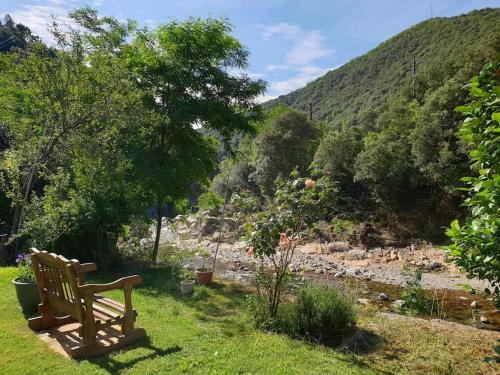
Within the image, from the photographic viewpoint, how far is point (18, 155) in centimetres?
805

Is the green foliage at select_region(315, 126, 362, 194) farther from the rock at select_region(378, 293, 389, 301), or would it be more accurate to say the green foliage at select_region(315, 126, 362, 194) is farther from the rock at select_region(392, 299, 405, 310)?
the rock at select_region(392, 299, 405, 310)

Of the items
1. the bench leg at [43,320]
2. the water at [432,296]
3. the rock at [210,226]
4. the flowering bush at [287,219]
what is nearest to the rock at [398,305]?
the water at [432,296]

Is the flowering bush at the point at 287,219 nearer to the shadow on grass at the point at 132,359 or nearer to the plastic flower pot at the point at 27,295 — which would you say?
the shadow on grass at the point at 132,359

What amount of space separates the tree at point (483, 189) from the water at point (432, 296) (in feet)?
11.1

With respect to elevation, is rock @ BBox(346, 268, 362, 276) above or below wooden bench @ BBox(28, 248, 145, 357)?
below

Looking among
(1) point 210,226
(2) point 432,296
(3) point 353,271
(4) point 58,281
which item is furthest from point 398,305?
(1) point 210,226

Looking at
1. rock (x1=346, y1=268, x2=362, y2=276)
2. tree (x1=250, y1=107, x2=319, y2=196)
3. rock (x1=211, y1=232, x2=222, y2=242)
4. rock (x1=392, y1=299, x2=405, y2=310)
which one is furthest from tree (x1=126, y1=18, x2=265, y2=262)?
tree (x1=250, y1=107, x2=319, y2=196)

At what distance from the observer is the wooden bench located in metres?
3.58

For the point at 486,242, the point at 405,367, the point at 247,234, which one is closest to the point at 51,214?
the point at 247,234

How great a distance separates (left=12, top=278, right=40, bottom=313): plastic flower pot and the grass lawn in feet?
0.44

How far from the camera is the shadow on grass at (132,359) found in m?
3.40

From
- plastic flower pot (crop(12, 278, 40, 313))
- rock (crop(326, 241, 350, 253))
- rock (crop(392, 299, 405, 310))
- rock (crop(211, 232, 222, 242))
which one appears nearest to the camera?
plastic flower pot (crop(12, 278, 40, 313))

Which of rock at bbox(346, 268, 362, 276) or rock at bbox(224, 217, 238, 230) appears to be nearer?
rock at bbox(346, 268, 362, 276)

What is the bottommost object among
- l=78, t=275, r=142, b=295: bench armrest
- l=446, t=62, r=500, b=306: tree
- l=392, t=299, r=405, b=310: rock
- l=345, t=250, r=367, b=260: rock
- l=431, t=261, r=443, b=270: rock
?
l=431, t=261, r=443, b=270: rock
